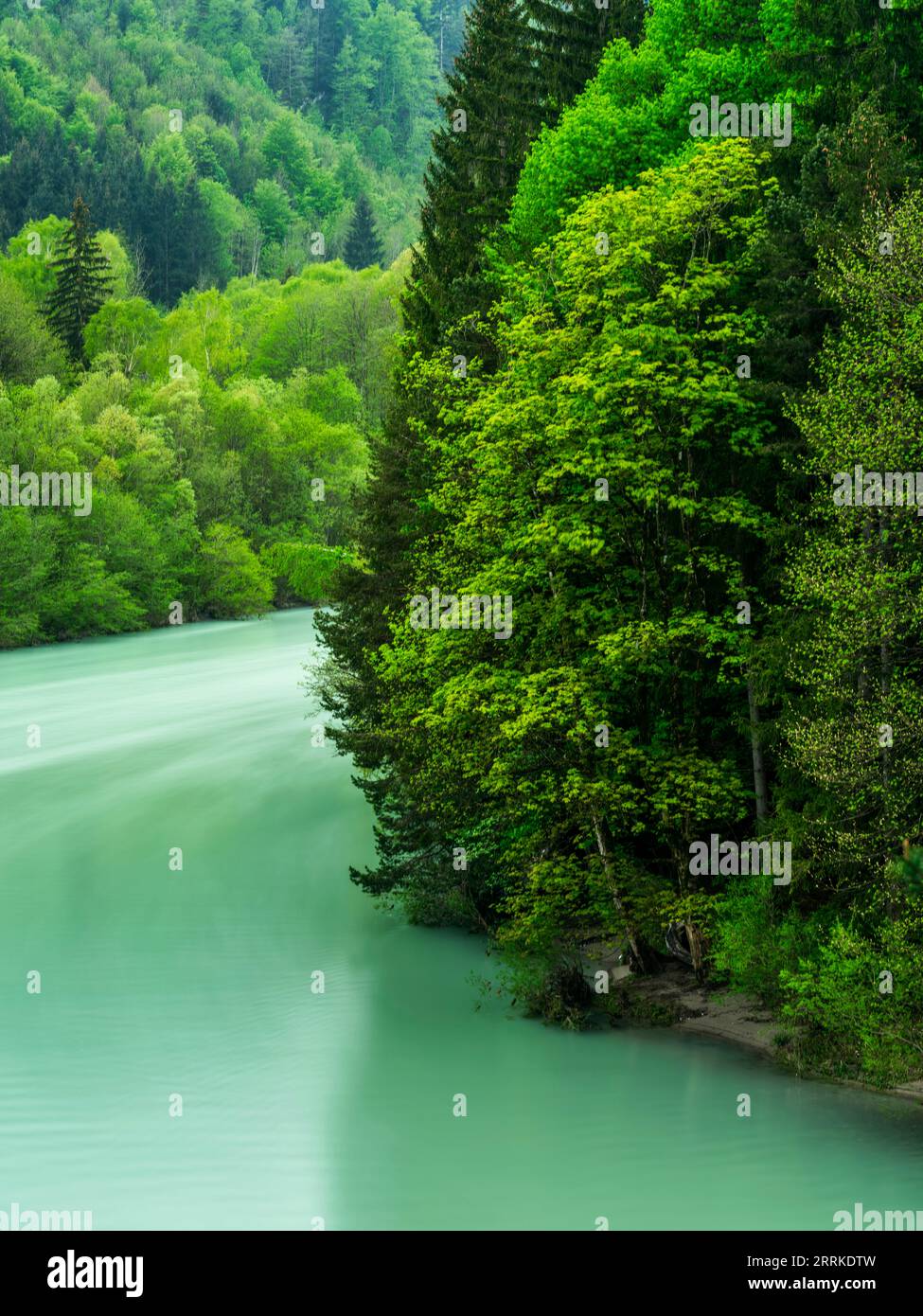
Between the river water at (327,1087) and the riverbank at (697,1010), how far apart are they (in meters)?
0.35

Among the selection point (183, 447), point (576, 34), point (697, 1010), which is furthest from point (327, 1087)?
point (183, 447)

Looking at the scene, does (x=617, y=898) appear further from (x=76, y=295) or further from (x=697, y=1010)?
(x=76, y=295)

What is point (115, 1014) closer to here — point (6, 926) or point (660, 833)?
point (6, 926)

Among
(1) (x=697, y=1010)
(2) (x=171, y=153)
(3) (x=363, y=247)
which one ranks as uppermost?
(2) (x=171, y=153)

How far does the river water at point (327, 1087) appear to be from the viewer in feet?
54.9

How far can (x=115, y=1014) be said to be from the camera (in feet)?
77.3

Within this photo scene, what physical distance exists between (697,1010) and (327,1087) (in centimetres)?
527

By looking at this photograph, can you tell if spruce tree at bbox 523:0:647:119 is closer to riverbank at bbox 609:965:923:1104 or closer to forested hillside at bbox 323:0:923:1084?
forested hillside at bbox 323:0:923:1084

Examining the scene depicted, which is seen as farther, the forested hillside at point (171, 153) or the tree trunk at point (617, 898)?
the forested hillside at point (171, 153)

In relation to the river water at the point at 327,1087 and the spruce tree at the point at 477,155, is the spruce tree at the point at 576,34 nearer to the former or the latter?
the spruce tree at the point at 477,155

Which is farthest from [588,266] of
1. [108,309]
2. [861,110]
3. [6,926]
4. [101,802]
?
[108,309]

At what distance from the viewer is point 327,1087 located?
2047 cm

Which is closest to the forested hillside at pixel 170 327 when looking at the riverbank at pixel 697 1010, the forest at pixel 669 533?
the forest at pixel 669 533
